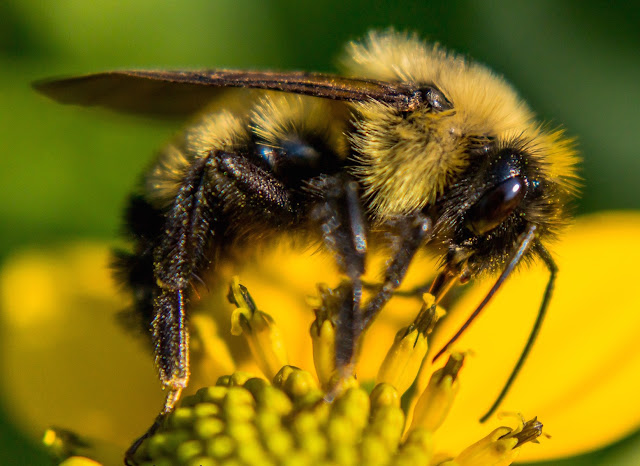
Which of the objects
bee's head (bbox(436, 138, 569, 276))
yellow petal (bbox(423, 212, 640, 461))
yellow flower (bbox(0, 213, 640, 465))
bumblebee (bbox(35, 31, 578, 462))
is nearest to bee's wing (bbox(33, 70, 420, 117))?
bumblebee (bbox(35, 31, 578, 462))

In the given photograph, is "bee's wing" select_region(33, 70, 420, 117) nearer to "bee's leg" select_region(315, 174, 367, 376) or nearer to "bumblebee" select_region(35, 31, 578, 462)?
"bumblebee" select_region(35, 31, 578, 462)

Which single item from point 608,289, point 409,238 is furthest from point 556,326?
point 409,238

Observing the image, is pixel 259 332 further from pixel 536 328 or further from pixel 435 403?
pixel 536 328

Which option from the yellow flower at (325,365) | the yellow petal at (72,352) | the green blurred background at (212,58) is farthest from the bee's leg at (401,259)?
the green blurred background at (212,58)

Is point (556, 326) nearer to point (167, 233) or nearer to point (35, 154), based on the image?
point (167, 233)

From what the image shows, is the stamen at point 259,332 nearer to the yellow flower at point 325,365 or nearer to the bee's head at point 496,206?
the yellow flower at point 325,365

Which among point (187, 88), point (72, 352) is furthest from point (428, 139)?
point (72, 352)

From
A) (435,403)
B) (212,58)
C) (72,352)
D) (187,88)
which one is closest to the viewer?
(435,403)
